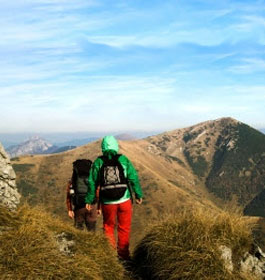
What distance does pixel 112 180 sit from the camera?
26.9 feet

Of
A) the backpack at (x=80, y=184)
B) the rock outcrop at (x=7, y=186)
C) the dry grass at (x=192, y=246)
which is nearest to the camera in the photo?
the dry grass at (x=192, y=246)

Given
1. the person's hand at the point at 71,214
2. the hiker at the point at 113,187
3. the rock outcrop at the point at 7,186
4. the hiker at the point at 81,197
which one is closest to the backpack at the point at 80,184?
the hiker at the point at 81,197

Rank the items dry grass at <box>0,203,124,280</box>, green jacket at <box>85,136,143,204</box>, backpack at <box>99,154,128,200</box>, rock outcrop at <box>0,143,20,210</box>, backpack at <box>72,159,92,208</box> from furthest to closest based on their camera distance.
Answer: backpack at <box>72,159,92,208</box>
green jacket at <box>85,136,143,204</box>
backpack at <box>99,154,128,200</box>
rock outcrop at <box>0,143,20,210</box>
dry grass at <box>0,203,124,280</box>

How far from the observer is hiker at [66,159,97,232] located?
984cm

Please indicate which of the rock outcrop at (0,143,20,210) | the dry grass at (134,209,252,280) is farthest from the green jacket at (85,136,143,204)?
the rock outcrop at (0,143,20,210)

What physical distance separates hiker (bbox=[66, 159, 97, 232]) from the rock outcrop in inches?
81.3

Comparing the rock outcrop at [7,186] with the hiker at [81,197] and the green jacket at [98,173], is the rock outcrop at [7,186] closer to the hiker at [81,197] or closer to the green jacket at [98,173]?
the green jacket at [98,173]

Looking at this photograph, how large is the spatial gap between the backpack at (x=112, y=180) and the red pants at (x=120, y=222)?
11.4 inches

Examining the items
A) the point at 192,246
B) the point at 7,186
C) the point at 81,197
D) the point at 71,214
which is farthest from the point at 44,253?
the point at 71,214

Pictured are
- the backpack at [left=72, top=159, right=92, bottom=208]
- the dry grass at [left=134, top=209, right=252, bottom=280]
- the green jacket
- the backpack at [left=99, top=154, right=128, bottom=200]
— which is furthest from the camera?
the backpack at [left=72, top=159, right=92, bottom=208]

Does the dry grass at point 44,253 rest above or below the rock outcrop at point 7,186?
below

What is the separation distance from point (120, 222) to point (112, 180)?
114 centimetres

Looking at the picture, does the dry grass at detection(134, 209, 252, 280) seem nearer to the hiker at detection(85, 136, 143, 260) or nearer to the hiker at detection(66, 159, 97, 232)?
the hiker at detection(85, 136, 143, 260)

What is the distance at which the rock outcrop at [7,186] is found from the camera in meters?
7.72
